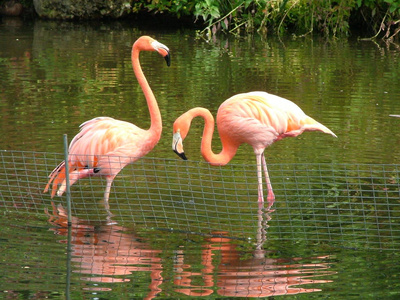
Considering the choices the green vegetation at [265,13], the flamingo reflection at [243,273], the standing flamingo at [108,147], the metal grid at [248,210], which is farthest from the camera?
the green vegetation at [265,13]

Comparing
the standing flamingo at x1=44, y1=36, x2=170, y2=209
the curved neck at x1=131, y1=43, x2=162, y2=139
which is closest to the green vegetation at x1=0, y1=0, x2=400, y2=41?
the curved neck at x1=131, y1=43, x2=162, y2=139

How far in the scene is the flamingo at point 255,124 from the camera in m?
5.48

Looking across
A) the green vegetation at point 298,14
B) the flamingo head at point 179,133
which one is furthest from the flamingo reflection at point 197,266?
the green vegetation at point 298,14

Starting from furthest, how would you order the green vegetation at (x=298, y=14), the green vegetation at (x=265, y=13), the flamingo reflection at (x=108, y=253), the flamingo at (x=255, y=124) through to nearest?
1. the green vegetation at (x=265, y=13)
2. the green vegetation at (x=298, y=14)
3. the flamingo at (x=255, y=124)
4. the flamingo reflection at (x=108, y=253)

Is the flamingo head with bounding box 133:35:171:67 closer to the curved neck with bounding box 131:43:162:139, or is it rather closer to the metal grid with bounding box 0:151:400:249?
the curved neck with bounding box 131:43:162:139

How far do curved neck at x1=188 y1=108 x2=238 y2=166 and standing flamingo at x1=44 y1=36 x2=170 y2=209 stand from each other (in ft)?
1.16

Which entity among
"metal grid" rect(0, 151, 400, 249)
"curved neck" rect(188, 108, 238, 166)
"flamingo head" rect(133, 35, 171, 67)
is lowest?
"metal grid" rect(0, 151, 400, 249)

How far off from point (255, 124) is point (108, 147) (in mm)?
1196

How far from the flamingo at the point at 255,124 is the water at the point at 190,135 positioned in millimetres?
558

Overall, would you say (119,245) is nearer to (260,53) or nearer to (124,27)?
(260,53)

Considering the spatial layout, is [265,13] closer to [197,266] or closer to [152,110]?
[152,110]

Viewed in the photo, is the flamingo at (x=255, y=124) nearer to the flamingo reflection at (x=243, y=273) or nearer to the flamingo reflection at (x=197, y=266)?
the flamingo reflection at (x=197, y=266)

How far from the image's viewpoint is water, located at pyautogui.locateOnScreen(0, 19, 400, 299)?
3.92 m

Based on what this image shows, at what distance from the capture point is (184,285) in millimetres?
3865
